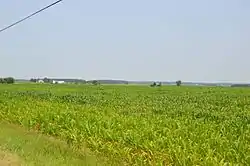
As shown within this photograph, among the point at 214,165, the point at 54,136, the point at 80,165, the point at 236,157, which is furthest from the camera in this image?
the point at 54,136

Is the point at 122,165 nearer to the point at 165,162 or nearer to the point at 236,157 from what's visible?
the point at 165,162

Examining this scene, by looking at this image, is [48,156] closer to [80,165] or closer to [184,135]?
[80,165]

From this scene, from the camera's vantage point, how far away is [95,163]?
33.3ft

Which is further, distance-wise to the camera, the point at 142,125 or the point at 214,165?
the point at 142,125

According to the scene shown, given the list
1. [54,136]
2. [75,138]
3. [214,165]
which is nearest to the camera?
[214,165]

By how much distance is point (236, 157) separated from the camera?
900 cm

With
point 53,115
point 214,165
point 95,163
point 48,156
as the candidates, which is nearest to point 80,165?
point 95,163

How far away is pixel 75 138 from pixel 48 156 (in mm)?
2735

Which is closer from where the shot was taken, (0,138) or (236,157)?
(236,157)

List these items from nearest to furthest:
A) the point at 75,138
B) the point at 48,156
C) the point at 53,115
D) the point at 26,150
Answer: the point at 48,156, the point at 26,150, the point at 75,138, the point at 53,115

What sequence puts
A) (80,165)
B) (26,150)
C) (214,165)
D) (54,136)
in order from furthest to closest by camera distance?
(54,136)
(26,150)
(80,165)
(214,165)

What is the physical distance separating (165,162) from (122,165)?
111 centimetres

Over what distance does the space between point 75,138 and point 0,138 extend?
7.81 ft

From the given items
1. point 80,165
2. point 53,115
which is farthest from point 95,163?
point 53,115
